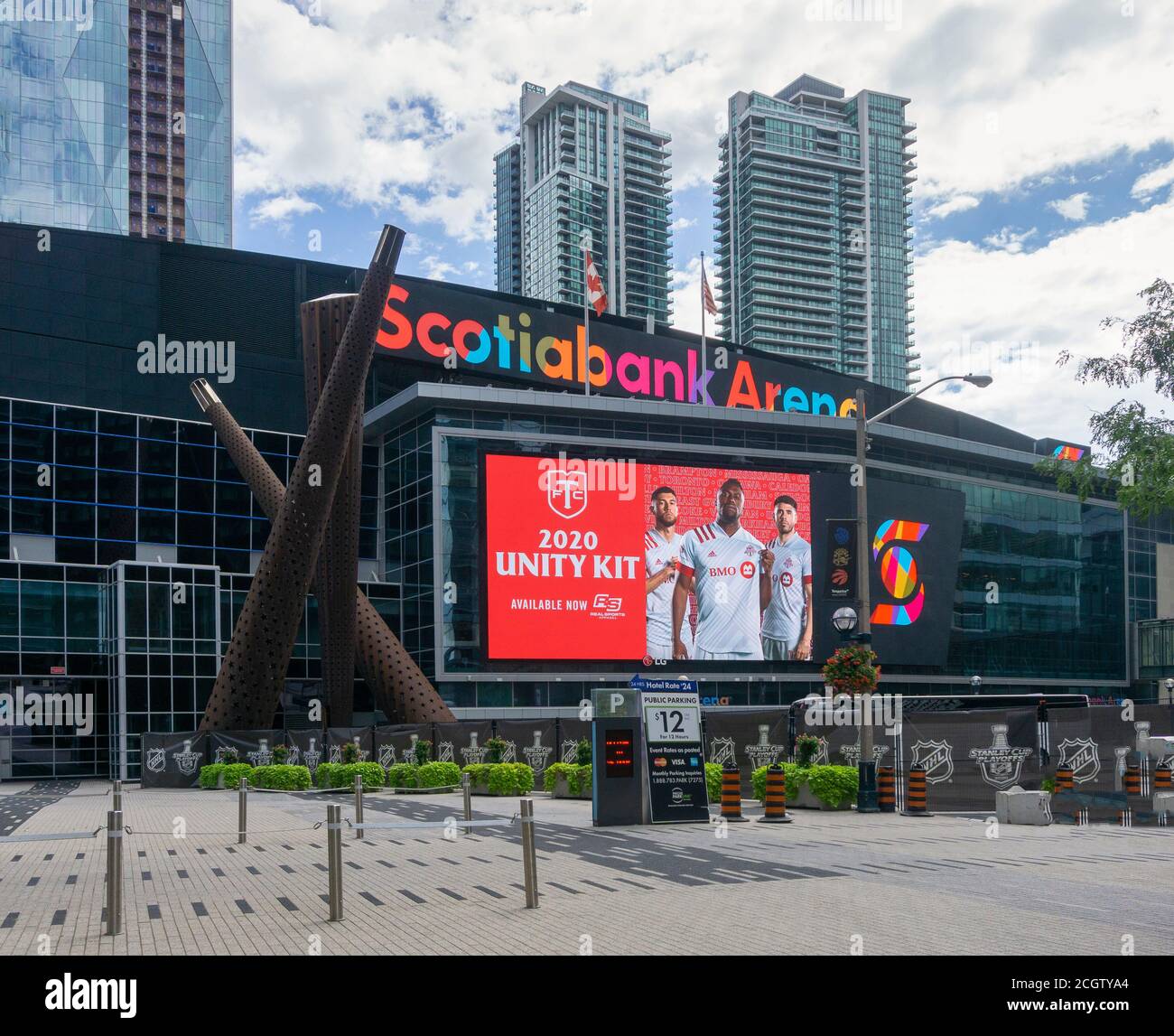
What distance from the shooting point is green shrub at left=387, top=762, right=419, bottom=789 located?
35625 millimetres

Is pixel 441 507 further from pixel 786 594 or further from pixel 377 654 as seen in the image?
pixel 786 594

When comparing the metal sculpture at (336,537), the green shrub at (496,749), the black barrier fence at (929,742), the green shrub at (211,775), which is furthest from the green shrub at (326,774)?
the metal sculpture at (336,537)

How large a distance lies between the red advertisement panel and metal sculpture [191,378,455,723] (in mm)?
11409

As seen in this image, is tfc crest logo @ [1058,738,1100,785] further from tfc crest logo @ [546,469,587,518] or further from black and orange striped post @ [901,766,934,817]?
tfc crest logo @ [546,469,587,518]

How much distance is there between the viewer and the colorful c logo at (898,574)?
70.4 metres

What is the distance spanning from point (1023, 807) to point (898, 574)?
47747mm

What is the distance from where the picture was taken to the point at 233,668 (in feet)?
138

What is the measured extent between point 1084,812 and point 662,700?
27.6ft

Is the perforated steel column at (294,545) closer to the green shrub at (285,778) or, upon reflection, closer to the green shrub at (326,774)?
the green shrub at (285,778)

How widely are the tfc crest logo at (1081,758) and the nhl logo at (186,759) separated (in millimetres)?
26433

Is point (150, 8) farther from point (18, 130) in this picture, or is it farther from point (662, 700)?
point (662, 700)

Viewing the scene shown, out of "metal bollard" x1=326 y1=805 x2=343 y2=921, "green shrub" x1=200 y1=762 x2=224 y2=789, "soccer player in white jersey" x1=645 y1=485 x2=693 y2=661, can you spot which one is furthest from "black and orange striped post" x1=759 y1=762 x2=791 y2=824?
"soccer player in white jersey" x1=645 y1=485 x2=693 y2=661
